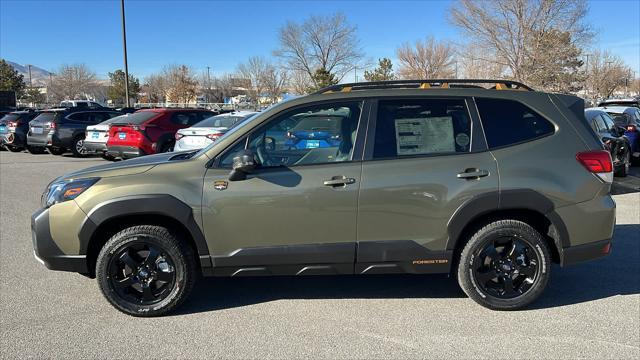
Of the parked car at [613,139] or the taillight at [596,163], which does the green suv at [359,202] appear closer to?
the taillight at [596,163]

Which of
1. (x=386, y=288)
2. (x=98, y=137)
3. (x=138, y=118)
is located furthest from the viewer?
(x=98, y=137)

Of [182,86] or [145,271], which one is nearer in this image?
[145,271]

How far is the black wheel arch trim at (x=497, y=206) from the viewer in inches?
153

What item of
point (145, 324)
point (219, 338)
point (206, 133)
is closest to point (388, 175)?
point (219, 338)

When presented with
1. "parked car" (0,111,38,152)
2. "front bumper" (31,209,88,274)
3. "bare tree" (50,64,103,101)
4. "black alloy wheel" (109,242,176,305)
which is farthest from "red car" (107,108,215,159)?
"bare tree" (50,64,103,101)

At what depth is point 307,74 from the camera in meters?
52.2

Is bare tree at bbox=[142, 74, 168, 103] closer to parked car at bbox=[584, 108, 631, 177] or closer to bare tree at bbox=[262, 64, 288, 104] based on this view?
bare tree at bbox=[262, 64, 288, 104]

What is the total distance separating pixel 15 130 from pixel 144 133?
30.0 feet

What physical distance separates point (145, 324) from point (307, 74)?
49.9 meters

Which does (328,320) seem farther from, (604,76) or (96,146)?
(604,76)

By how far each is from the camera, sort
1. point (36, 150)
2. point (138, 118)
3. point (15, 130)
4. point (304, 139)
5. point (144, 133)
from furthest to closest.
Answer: point (36, 150)
point (15, 130)
point (138, 118)
point (144, 133)
point (304, 139)

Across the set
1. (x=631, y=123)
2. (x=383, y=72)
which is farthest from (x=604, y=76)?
(x=631, y=123)

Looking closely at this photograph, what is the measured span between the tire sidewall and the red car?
8499mm

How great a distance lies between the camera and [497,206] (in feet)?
12.8
